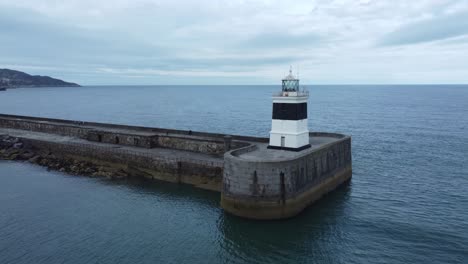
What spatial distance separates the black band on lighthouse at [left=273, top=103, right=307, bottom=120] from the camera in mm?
23906

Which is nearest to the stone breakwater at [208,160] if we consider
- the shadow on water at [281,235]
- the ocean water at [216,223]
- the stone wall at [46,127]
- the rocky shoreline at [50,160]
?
the rocky shoreline at [50,160]

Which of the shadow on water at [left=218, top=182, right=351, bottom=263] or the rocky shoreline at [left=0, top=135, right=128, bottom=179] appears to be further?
the rocky shoreline at [left=0, top=135, right=128, bottom=179]

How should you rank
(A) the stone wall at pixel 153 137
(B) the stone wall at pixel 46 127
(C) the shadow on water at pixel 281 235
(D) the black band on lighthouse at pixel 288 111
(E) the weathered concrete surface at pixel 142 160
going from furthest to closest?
(B) the stone wall at pixel 46 127 → (A) the stone wall at pixel 153 137 → (E) the weathered concrete surface at pixel 142 160 → (D) the black band on lighthouse at pixel 288 111 → (C) the shadow on water at pixel 281 235

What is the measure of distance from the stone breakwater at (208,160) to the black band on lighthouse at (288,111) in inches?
88.9

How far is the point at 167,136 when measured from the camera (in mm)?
32250

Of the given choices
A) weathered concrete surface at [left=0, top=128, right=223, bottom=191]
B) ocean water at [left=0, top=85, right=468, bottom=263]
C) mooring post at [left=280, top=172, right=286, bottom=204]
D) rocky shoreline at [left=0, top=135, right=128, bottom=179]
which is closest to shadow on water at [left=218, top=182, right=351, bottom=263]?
ocean water at [left=0, top=85, right=468, bottom=263]

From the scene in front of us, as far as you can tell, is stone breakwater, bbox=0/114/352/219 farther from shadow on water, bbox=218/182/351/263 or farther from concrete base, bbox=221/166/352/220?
shadow on water, bbox=218/182/351/263

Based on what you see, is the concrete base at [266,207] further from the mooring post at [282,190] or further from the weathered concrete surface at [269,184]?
the mooring post at [282,190]

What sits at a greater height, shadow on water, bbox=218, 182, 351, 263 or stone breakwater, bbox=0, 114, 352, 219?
stone breakwater, bbox=0, 114, 352, 219

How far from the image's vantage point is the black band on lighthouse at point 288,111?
2391cm

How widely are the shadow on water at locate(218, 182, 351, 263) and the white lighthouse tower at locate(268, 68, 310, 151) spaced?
4489 mm

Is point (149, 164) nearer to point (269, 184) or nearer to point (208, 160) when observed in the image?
point (208, 160)

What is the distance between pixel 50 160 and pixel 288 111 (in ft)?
73.3

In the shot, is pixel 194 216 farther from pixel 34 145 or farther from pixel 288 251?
pixel 34 145
